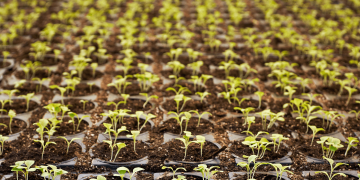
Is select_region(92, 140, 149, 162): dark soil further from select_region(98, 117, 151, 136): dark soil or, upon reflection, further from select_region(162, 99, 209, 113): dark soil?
select_region(162, 99, 209, 113): dark soil

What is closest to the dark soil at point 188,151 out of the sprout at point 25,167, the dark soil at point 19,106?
the sprout at point 25,167

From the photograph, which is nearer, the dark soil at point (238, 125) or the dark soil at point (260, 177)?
the dark soil at point (260, 177)

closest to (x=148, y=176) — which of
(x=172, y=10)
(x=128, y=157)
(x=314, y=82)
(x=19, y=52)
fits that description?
(x=128, y=157)

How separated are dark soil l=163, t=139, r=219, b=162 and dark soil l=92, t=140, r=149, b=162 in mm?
162

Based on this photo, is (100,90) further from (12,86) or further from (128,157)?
(128,157)

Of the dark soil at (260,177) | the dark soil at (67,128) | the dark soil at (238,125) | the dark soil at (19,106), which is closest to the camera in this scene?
the dark soil at (260,177)

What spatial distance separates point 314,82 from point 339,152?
138 cm

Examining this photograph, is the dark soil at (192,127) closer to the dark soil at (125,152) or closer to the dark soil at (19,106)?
the dark soil at (125,152)

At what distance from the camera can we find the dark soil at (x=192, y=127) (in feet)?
8.90

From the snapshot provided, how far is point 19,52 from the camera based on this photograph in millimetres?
4344

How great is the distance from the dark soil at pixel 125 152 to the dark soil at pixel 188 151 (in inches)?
6.4

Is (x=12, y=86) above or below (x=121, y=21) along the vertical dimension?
below

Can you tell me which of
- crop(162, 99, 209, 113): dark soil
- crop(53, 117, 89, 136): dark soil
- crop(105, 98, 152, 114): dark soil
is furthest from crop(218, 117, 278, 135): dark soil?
crop(53, 117, 89, 136): dark soil

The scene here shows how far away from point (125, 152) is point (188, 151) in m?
0.44
